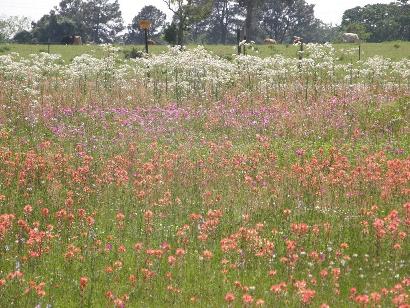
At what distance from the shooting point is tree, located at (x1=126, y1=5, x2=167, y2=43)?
10719 cm

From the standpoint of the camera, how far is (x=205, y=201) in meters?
8.25

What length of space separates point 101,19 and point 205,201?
334 feet

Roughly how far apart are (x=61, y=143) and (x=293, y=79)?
11000 mm

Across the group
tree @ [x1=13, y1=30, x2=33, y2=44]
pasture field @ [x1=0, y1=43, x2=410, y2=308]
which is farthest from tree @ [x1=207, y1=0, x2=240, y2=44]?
pasture field @ [x1=0, y1=43, x2=410, y2=308]

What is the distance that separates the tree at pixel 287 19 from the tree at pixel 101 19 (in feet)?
93.2

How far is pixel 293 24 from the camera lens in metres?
104

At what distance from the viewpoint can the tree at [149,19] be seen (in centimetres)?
10719

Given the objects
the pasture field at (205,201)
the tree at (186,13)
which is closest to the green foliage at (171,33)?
the tree at (186,13)

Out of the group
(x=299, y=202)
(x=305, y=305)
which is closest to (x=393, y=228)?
(x=305, y=305)

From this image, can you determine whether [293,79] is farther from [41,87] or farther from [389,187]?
[389,187]

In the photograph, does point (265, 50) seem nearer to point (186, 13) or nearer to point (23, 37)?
point (186, 13)

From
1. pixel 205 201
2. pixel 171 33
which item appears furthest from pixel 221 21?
pixel 205 201

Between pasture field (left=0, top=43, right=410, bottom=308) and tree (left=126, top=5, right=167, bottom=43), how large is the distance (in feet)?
302

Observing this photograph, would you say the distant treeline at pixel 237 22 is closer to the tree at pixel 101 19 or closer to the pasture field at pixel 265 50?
the tree at pixel 101 19
